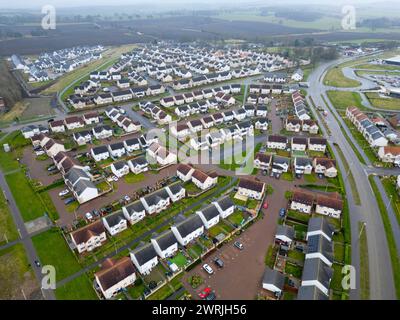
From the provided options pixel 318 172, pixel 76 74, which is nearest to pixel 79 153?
pixel 318 172

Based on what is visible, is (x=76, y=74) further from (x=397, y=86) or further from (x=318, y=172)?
(x=397, y=86)

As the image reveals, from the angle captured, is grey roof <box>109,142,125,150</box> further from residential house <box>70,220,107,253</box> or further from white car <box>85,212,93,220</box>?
residential house <box>70,220,107,253</box>

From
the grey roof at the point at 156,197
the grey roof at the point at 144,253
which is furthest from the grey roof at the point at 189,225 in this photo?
the grey roof at the point at 156,197

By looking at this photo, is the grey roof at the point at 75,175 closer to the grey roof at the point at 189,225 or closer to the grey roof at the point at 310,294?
the grey roof at the point at 189,225

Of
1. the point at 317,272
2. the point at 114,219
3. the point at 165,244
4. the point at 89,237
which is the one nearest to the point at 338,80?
the point at 317,272

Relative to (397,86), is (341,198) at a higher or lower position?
lower

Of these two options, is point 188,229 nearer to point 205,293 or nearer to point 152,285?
point 152,285
